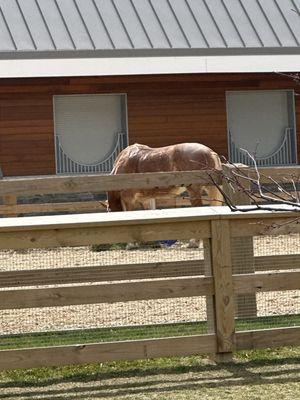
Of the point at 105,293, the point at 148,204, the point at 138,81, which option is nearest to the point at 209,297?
the point at 105,293

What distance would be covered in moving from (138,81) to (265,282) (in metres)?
13.8

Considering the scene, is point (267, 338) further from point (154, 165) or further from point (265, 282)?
point (154, 165)

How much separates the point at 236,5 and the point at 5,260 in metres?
11.9

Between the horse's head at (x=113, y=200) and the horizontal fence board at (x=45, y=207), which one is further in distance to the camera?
the horse's head at (x=113, y=200)

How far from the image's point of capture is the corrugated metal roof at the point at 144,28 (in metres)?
21.2

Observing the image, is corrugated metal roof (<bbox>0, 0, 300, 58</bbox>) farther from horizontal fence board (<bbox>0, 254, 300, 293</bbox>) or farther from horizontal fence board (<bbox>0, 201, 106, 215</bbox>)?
horizontal fence board (<bbox>0, 254, 300, 293</bbox>)

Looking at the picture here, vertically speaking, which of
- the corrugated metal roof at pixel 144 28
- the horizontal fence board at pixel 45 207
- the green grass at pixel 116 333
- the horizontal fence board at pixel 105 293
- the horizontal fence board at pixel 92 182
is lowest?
the green grass at pixel 116 333

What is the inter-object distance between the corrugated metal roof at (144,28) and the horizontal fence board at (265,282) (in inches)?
523

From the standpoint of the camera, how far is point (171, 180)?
1110 centimetres

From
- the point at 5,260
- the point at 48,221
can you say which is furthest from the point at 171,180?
the point at 48,221

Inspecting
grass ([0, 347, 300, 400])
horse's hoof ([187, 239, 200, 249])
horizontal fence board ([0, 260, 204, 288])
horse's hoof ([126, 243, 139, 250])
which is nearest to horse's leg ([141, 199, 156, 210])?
horse's hoof ([187, 239, 200, 249])

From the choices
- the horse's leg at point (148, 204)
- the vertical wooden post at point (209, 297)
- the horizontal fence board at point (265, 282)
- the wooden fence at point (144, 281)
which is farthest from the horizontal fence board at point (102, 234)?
the horse's leg at point (148, 204)

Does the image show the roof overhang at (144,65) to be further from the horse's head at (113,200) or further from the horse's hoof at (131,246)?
the horse's hoof at (131,246)

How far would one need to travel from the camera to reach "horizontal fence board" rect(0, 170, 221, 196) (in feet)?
34.7
